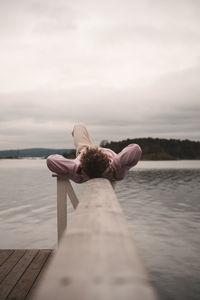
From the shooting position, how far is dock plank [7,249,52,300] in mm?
Answer: 3641

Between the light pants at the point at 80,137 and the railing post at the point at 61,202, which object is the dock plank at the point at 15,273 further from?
the light pants at the point at 80,137

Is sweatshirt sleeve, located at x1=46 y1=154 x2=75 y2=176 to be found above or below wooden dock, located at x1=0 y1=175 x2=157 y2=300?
above

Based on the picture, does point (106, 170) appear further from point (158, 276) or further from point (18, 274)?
point (158, 276)

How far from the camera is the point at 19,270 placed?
4.50m

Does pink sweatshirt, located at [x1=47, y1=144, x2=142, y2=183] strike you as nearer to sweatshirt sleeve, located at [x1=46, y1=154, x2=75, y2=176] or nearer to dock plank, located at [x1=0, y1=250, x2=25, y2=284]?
sweatshirt sleeve, located at [x1=46, y1=154, x2=75, y2=176]

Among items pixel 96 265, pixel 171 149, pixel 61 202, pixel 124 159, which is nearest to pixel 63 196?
pixel 61 202

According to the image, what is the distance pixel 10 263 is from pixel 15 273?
21.7 inches

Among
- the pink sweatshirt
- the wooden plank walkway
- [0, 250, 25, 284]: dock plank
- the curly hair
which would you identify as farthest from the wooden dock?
[0, 250, 25, 284]: dock plank

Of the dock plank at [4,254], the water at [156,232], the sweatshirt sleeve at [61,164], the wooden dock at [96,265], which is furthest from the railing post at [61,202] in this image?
the water at [156,232]

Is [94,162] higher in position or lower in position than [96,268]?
higher

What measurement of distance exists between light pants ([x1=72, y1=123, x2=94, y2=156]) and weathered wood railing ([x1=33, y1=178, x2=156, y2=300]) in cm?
374

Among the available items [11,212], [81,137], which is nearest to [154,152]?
[11,212]

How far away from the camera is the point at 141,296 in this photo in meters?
0.74

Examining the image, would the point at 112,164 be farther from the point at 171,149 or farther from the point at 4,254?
the point at 171,149
